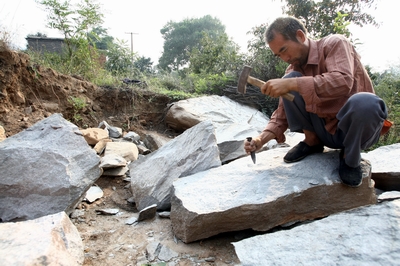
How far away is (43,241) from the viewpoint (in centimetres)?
138

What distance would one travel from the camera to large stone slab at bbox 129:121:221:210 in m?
2.33

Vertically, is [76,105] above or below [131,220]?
above

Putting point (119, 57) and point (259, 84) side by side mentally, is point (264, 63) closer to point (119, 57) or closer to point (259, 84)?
point (119, 57)

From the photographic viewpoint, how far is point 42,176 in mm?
2076

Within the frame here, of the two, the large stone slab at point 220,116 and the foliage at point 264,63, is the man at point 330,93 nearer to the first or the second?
the large stone slab at point 220,116

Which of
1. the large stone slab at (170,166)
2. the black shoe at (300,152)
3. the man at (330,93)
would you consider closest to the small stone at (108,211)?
the large stone slab at (170,166)

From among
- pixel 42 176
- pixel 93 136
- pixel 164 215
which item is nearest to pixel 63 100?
pixel 93 136

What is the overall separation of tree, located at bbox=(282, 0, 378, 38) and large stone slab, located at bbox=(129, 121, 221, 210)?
6072 millimetres

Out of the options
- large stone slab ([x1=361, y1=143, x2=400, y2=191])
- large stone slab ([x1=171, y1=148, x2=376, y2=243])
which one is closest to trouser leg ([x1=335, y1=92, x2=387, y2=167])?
large stone slab ([x1=171, y1=148, x2=376, y2=243])

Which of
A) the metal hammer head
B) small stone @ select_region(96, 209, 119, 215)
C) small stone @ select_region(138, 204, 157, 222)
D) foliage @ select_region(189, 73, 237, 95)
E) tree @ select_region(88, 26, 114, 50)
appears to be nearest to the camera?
the metal hammer head

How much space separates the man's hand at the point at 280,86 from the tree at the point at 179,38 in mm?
24164

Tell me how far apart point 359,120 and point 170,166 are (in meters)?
1.62

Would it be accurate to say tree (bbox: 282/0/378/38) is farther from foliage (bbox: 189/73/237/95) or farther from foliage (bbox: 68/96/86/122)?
foliage (bbox: 68/96/86/122)

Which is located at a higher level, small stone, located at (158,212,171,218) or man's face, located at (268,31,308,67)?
man's face, located at (268,31,308,67)
